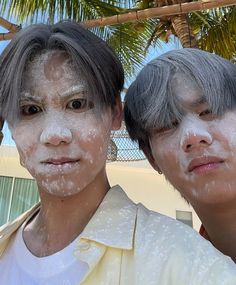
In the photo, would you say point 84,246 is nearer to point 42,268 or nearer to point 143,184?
point 42,268

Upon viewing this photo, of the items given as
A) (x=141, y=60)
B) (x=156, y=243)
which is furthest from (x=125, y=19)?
(x=141, y=60)

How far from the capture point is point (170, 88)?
3.87 feet

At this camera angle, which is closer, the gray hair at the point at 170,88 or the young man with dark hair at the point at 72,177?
the young man with dark hair at the point at 72,177

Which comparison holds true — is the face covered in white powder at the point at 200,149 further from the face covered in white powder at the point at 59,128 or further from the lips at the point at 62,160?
the lips at the point at 62,160

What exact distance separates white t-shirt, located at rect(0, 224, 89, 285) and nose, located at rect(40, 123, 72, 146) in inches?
8.4

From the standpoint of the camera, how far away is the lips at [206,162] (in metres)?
1.11

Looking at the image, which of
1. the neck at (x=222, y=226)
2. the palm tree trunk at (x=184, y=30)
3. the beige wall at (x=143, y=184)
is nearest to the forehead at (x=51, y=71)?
the neck at (x=222, y=226)

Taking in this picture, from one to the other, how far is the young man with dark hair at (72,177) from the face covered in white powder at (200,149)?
16 centimetres

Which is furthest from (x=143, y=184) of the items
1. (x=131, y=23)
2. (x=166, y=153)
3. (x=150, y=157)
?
(x=166, y=153)

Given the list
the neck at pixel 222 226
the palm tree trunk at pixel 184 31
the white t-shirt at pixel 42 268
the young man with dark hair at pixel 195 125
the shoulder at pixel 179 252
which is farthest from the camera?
the palm tree trunk at pixel 184 31

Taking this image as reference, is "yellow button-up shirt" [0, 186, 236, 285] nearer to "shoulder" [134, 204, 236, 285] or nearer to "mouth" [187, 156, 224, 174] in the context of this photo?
"shoulder" [134, 204, 236, 285]

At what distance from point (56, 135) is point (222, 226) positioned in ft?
1.93

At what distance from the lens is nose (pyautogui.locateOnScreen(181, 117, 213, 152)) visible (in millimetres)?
1090

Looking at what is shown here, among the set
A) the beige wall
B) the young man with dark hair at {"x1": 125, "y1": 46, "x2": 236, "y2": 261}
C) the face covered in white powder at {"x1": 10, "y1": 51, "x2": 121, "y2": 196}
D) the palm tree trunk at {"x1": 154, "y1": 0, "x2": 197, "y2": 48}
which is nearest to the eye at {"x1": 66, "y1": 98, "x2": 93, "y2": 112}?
the face covered in white powder at {"x1": 10, "y1": 51, "x2": 121, "y2": 196}
